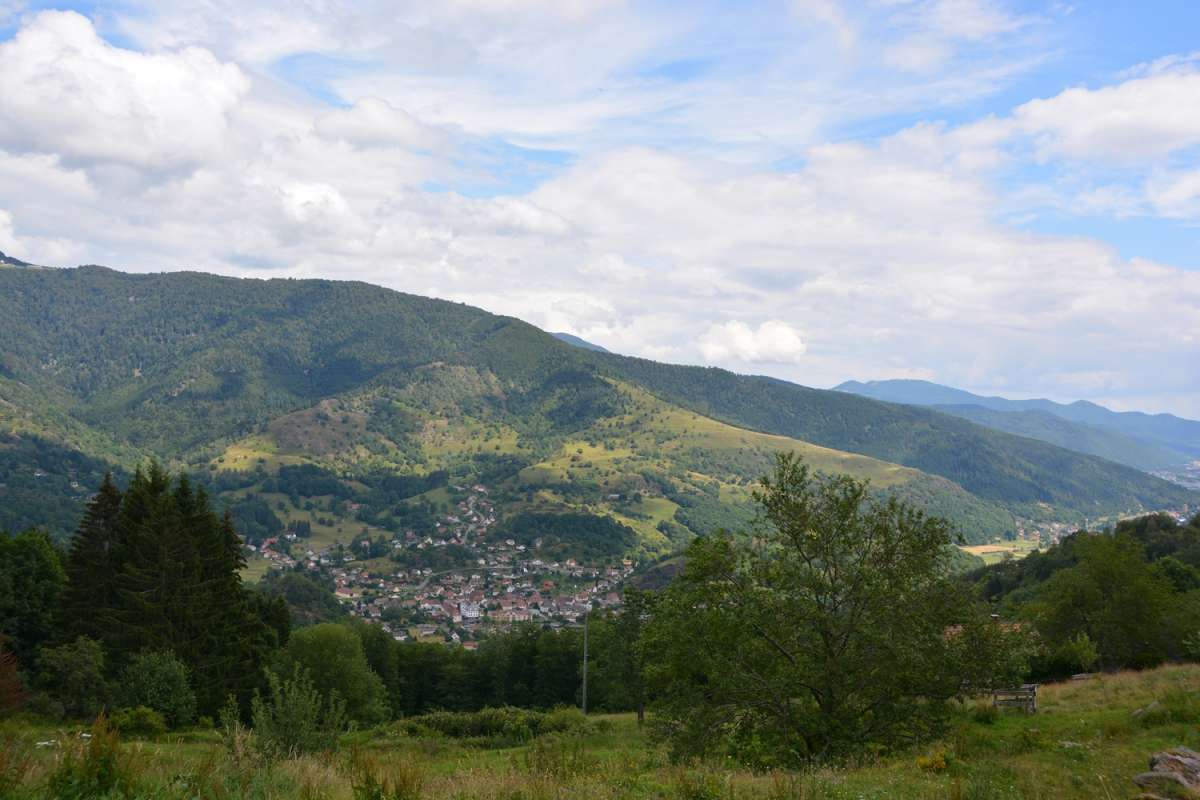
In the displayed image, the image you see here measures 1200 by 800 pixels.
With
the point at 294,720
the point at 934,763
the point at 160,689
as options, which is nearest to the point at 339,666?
the point at 160,689

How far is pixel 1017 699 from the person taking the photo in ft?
65.6

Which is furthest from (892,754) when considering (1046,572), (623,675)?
(1046,572)

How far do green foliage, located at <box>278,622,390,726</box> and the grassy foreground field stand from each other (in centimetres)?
3761

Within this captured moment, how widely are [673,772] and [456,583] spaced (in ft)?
516

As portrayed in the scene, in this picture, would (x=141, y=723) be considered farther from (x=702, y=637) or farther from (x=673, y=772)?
(x=673, y=772)

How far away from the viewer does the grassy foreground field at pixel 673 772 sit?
22.9 ft

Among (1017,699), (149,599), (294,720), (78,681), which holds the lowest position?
(78,681)

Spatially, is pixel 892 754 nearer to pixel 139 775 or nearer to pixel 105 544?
pixel 139 775

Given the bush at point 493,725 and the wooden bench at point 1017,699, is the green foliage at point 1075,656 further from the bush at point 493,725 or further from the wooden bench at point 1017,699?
the bush at point 493,725

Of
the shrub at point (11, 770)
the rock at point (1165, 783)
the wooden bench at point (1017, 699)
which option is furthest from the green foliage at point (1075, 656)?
the shrub at point (11, 770)

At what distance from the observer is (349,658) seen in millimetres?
49719

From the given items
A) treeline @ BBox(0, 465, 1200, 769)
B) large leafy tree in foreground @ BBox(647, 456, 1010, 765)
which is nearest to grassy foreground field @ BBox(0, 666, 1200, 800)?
large leafy tree in foreground @ BBox(647, 456, 1010, 765)

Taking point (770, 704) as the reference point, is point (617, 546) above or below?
below

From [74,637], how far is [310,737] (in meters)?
27.2
